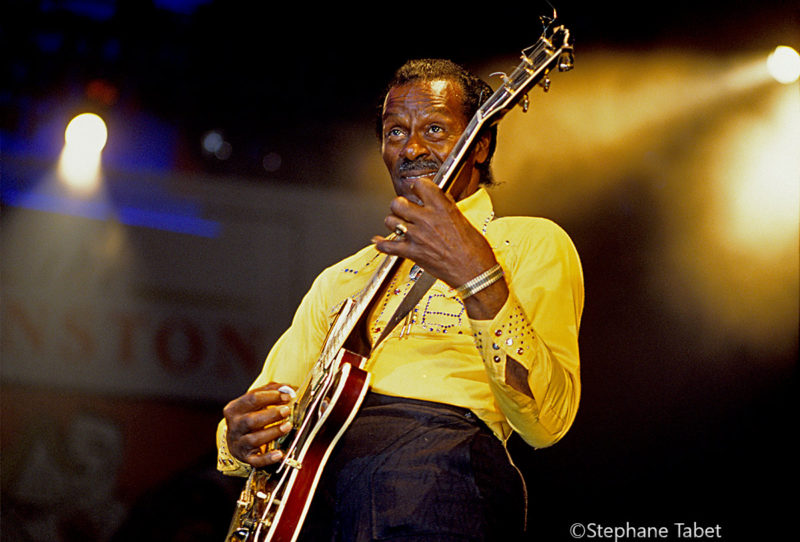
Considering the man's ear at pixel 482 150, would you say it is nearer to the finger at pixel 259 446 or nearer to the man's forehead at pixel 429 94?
the man's forehead at pixel 429 94

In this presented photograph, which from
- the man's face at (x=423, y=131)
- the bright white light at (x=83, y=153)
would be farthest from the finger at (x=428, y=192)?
the bright white light at (x=83, y=153)

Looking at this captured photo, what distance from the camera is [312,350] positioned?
97.7 inches

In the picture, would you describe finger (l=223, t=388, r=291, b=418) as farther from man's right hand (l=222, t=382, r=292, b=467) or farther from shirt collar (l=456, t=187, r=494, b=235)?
shirt collar (l=456, t=187, r=494, b=235)

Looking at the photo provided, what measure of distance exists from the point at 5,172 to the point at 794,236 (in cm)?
404

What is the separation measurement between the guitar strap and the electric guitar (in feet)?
0.38

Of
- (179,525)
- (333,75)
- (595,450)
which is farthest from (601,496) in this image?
(333,75)

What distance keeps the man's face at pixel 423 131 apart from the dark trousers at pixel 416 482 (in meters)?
0.70

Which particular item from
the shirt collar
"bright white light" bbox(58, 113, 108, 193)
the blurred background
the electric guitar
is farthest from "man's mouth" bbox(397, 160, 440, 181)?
"bright white light" bbox(58, 113, 108, 193)

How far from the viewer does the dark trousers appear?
172 cm

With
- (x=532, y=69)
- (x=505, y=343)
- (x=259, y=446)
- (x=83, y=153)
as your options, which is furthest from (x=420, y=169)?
(x=83, y=153)

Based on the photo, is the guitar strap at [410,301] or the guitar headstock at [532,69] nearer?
the guitar headstock at [532,69]

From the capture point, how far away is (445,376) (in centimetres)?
194

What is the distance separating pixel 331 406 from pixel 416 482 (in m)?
0.26

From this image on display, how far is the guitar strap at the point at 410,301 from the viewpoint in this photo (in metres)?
2.07
